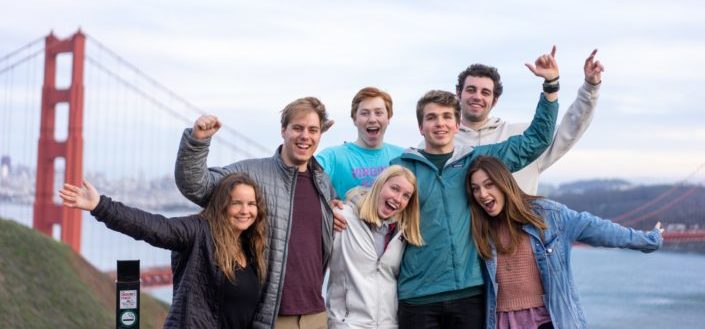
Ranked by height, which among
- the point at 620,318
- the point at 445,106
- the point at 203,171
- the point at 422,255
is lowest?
the point at 620,318

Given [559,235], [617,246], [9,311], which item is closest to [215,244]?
[559,235]

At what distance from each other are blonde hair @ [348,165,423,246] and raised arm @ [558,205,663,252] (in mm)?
527

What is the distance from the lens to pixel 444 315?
3.04 meters

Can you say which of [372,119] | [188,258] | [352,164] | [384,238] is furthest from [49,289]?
[384,238]

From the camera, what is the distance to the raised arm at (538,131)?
3.22 meters

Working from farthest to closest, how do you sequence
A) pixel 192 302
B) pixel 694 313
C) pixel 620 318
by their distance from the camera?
pixel 620 318, pixel 694 313, pixel 192 302

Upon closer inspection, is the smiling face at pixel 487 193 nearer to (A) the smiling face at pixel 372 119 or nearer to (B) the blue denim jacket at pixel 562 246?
(B) the blue denim jacket at pixel 562 246

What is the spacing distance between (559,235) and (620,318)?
2216 centimetres

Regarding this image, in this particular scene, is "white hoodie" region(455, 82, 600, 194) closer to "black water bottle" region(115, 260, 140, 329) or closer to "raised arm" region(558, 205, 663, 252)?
"raised arm" region(558, 205, 663, 252)

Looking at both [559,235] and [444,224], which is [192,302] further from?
[559,235]

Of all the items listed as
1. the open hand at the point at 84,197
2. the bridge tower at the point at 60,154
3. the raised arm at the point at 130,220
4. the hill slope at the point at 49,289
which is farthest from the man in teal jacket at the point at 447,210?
the bridge tower at the point at 60,154

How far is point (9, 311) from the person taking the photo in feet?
44.2

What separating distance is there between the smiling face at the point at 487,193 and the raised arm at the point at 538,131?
200mm

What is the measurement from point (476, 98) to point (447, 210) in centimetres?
67
